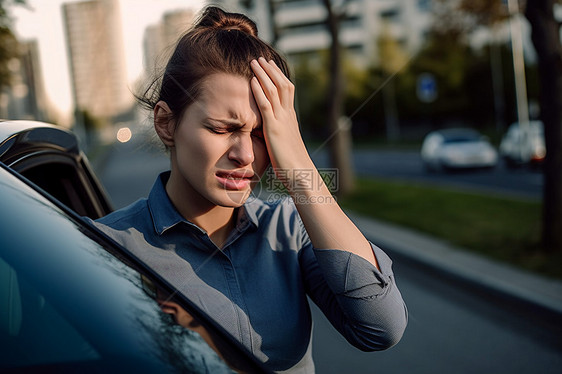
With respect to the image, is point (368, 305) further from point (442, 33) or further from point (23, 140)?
point (442, 33)

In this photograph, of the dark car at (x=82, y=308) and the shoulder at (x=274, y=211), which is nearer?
the dark car at (x=82, y=308)

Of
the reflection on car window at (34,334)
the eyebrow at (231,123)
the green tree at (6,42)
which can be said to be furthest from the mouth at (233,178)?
the green tree at (6,42)

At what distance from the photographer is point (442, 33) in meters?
9.10

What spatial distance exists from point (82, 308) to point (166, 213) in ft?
1.53

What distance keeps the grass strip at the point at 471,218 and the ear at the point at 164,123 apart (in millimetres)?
5266

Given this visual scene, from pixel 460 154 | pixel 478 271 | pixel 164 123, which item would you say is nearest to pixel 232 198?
pixel 164 123

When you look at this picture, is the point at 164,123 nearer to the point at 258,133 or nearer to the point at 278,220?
the point at 258,133

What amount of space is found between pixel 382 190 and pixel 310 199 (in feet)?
43.7

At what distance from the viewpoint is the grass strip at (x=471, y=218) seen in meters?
6.71

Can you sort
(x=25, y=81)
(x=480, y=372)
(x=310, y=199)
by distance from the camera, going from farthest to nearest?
(x=25, y=81) < (x=480, y=372) < (x=310, y=199)

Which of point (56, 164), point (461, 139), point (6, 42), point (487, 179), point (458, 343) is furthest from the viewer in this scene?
point (461, 139)

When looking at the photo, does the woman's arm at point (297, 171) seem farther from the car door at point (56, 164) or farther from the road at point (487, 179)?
the road at point (487, 179)

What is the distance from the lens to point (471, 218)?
9383mm

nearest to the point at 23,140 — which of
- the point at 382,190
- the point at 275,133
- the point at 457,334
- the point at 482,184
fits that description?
the point at 275,133
